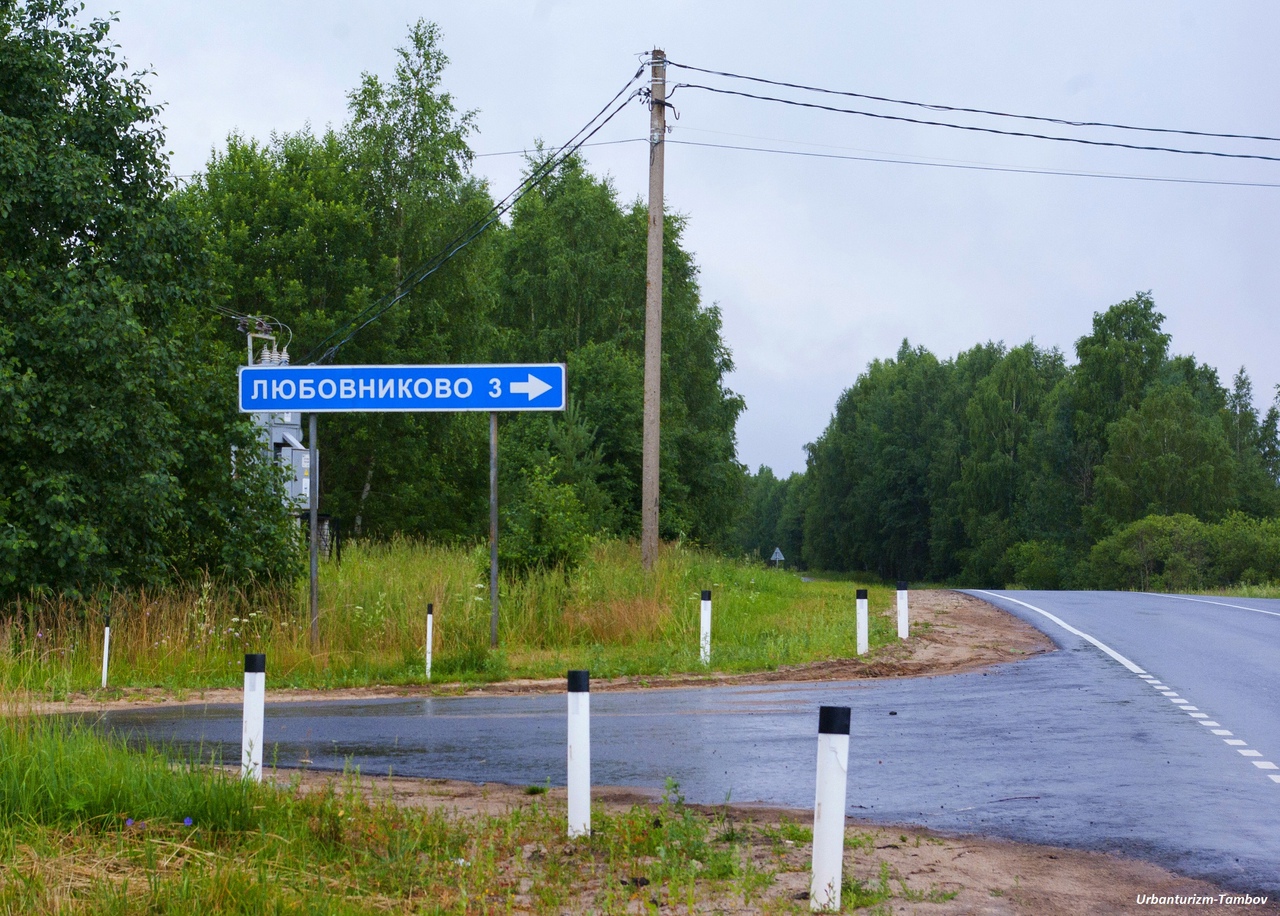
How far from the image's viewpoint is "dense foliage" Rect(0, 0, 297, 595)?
1543 centimetres

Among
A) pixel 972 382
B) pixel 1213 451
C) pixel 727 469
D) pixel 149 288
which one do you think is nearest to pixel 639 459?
pixel 727 469

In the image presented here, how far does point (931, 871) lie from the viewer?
19.0ft

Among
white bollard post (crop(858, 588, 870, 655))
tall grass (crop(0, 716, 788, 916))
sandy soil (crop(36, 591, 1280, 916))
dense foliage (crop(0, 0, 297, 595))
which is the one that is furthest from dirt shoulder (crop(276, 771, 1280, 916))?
dense foliage (crop(0, 0, 297, 595))

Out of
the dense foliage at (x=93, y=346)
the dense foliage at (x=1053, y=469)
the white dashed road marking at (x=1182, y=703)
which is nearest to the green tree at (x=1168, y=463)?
the dense foliage at (x=1053, y=469)

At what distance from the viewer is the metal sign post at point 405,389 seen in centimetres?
1558

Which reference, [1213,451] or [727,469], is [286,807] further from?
[1213,451]

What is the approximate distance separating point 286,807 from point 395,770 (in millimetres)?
2339

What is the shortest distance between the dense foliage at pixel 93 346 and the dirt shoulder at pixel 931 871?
9913 millimetres

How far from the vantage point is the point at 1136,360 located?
80625mm

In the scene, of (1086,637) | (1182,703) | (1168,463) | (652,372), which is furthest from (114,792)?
(1168,463)

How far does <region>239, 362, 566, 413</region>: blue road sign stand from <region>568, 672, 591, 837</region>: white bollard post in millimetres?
9551

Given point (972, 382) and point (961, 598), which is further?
point (972, 382)

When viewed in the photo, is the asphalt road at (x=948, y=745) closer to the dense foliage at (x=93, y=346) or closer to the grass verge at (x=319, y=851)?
the grass verge at (x=319, y=851)

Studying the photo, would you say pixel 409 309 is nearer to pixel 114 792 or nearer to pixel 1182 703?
pixel 1182 703
